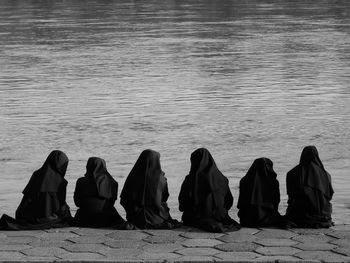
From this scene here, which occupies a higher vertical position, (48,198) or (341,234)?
(48,198)

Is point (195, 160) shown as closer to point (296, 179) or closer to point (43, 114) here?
point (296, 179)

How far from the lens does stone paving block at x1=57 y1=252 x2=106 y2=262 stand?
30.0 feet

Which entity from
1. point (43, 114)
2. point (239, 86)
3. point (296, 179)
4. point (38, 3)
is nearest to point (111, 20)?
point (38, 3)

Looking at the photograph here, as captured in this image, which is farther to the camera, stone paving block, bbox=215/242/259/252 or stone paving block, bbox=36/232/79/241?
stone paving block, bbox=36/232/79/241

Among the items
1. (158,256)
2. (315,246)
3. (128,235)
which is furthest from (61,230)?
(315,246)

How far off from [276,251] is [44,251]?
1933 mm

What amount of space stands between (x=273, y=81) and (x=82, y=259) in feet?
51.1

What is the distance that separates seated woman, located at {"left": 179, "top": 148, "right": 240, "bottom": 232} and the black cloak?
0.14 meters

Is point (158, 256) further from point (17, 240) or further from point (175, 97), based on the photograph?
point (175, 97)

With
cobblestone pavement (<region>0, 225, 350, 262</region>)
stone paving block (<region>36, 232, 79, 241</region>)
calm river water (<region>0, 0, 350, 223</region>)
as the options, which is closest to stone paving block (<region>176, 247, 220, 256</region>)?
cobblestone pavement (<region>0, 225, 350, 262</region>)

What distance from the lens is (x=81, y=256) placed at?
926 cm

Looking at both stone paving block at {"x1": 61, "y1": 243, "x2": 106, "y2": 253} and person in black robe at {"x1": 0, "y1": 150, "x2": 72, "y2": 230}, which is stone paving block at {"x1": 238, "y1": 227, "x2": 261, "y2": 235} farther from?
person in black robe at {"x1": 0, "y1": 150, "x2": 72, "y2": 230}

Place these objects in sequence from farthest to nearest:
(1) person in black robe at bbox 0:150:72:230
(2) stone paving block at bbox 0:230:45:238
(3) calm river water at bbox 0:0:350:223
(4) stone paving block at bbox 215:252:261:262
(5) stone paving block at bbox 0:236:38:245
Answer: (3) calm river water at bbox 0:0:350:223, (1) person in black robe at bbox 0:150:72:230, (2) stone paving block at bbox 0:230:45:238, (5) stone paving block at bbox 0:236:38:245, (4) stone paving block at bbox 215:252:261:262

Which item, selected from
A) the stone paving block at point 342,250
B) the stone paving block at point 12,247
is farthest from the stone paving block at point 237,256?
the stone paving block at point 12,247
